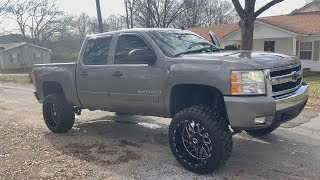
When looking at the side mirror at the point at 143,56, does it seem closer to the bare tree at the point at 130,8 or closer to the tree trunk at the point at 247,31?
the tree trunk at the point at 247,31

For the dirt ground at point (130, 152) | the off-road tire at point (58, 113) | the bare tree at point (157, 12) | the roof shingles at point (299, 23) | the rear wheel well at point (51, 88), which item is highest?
the bare tree at point (157, 12)

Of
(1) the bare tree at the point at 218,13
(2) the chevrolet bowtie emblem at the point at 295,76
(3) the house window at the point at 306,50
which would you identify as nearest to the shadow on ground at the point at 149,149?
(2) the chevrolet bowtie emblem at the point at 295,76

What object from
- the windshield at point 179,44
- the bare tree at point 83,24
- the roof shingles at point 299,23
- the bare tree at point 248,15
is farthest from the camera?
the bare tree at point 83,24

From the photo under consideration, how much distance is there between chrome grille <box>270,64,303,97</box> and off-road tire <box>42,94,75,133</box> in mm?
4093

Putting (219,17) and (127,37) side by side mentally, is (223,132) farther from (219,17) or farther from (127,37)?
(219,17)

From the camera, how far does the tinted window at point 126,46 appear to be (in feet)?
18.2

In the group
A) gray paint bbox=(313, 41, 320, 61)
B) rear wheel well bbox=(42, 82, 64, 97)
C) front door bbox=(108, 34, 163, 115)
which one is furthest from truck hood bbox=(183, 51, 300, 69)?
gray paint bbox=(313, 41, 320, 61)

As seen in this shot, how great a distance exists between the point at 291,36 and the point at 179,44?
20.3 m

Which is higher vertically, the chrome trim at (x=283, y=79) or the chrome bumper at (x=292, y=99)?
the chrome trim at (x=283, y=79)

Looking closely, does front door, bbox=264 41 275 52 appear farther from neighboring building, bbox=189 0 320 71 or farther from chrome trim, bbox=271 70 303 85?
chrome trim, bbox=271 70 303 85

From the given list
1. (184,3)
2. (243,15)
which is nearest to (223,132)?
(243,15)

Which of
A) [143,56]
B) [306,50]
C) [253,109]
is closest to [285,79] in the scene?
[253,109]

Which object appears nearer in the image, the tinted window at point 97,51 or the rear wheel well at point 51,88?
the tinted window at point 97,51

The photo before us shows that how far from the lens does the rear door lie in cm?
593
